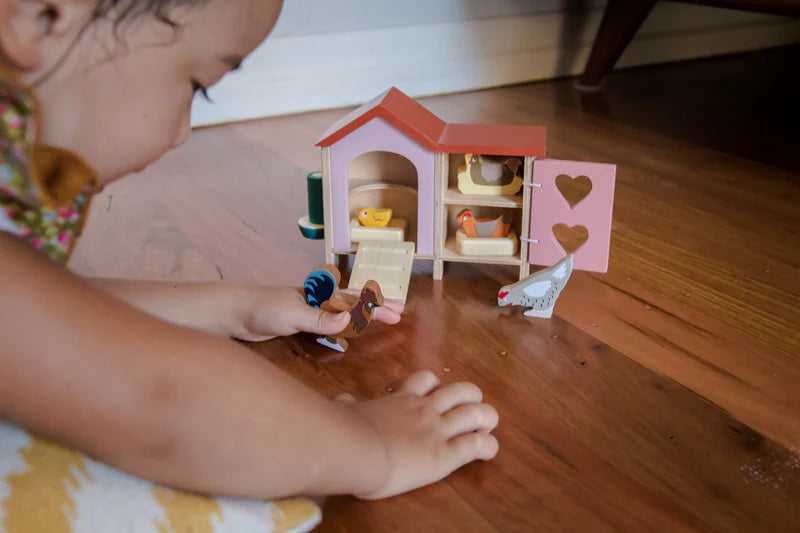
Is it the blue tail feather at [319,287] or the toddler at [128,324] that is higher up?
the toddler at [128,324]

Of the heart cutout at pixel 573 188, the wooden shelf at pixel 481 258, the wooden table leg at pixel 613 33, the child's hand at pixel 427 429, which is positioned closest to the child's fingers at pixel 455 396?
the child's hand at pixel 427 429

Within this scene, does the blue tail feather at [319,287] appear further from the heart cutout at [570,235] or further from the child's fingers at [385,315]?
the heart cutout at [570,235]

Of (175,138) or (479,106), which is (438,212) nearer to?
(175,138)

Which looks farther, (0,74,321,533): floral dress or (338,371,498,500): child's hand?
(338,371,498,500): child's hand

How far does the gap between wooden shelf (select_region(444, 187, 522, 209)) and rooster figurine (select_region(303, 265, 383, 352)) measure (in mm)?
172

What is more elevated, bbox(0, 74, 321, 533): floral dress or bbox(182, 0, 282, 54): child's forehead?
bbox(182, 0, 282, 54): child's forehead

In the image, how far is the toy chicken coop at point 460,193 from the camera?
3.02 feet

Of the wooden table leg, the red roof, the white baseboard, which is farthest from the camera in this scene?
the wooden table leg

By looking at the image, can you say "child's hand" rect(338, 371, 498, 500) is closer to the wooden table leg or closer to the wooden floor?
the wooden floor

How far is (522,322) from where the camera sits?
0.90m

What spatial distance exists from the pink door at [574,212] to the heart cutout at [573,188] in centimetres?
32

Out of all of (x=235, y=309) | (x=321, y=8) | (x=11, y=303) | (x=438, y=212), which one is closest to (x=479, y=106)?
(x=321, y=8)

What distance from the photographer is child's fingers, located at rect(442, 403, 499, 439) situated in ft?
2.21

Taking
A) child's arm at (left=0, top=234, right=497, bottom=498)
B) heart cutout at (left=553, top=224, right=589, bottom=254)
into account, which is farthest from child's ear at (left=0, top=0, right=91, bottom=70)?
heart cutout at (left=553, top=224, right=589, bottom=254)
